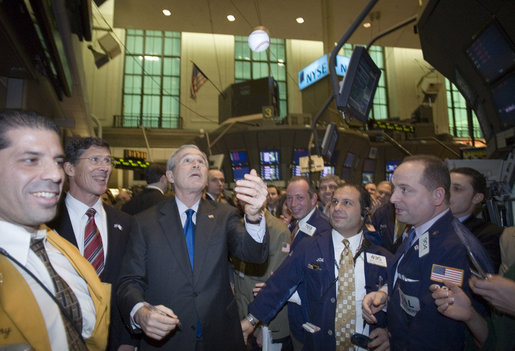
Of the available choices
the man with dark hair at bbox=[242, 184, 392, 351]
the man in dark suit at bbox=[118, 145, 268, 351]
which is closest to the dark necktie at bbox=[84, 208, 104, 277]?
Answer: the man in dark suit at bbox=[118, 145, 268, 351]

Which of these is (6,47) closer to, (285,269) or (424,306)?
(285,269)

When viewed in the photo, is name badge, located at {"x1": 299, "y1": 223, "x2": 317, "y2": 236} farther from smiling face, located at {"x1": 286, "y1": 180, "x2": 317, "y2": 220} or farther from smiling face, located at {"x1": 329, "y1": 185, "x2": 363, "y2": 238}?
smiling face, located at {"x1": 329, "y1": 185, "x2": 363, "y2": 238}

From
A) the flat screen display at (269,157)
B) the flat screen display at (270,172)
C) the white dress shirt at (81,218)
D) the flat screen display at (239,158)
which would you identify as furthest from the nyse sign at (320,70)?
the white dress shirt at (81,218)

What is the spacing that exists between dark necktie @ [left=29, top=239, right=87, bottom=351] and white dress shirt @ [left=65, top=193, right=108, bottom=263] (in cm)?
96

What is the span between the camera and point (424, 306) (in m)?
1.68

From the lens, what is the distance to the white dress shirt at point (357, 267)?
7.05 feet

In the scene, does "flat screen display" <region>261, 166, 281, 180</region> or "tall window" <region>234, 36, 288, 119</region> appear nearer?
"flat screen display" <region>261, 166, 281, 180</region>

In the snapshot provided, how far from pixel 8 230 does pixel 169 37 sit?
2128 centimetres

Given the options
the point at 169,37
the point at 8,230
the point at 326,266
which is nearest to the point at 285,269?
the point at 326,266

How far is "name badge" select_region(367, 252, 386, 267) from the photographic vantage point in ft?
7.36

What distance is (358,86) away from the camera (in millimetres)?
4203

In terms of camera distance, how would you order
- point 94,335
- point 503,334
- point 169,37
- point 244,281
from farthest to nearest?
point 169,37 < point 244,281 < point 503,334 < point 94,335

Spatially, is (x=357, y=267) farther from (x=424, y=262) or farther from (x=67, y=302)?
(x=67, y=302)

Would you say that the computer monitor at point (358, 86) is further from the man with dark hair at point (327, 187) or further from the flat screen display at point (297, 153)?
the flat screen display at point (297, 153)
